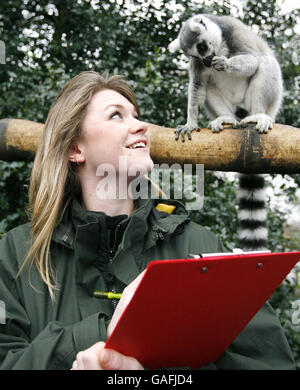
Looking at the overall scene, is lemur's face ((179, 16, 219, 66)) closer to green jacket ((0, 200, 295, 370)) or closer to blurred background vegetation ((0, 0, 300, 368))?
blurred background vegetation ((0, 0, 300, 368))

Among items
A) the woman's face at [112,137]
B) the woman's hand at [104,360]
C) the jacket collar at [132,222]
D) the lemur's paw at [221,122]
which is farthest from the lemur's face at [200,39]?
the woman's hand at [104,360]

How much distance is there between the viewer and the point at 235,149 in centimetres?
198

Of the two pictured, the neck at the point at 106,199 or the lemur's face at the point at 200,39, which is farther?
the lemur's face at the point at 200,39

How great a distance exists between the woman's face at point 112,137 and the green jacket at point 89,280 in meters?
0.18

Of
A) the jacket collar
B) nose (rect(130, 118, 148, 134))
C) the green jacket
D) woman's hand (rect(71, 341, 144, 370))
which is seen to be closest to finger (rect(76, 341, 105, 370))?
woman's hand (rect(71, 341, 144, 370))

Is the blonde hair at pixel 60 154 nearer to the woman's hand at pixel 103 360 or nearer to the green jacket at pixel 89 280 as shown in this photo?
the green jacket at pixel 89 280

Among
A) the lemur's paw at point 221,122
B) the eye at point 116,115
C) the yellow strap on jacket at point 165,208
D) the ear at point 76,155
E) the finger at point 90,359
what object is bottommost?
the finger at point 90,359

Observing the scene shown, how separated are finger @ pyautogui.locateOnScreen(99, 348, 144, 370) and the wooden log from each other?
4.34 feet

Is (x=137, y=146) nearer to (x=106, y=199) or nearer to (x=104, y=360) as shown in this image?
(x=106, y=199)

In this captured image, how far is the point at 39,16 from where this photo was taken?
4375 mm

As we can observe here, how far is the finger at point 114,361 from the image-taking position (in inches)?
32.8

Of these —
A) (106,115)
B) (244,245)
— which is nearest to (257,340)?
(106,115)

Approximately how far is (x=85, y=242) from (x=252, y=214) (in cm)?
162
